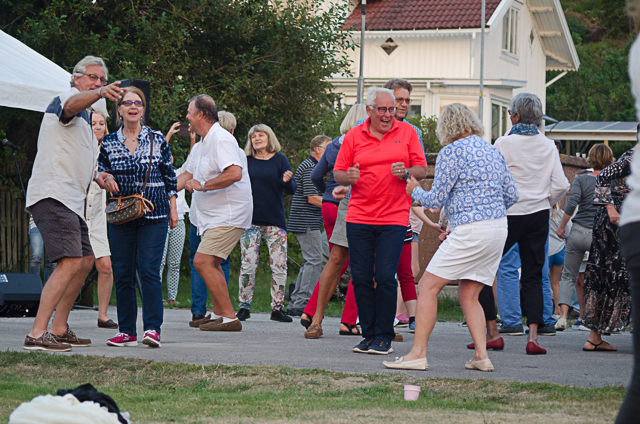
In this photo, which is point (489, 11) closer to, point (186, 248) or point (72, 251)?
point (186, 248)

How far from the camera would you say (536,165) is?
25.6ft

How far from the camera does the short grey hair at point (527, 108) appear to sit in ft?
25.1

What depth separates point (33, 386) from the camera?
5.34m

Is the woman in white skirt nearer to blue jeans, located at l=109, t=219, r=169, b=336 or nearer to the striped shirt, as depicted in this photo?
blue jeans, located at l=109, t=219, r=169, b=336

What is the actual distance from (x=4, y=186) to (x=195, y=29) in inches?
171

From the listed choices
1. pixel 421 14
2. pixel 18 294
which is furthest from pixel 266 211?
pixel 421 14

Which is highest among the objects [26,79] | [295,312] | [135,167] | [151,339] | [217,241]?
[26,79]

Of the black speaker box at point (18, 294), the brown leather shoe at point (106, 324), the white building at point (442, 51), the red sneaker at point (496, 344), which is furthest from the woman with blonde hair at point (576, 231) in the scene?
the white building at point (442, 51)

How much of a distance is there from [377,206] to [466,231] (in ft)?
3.47

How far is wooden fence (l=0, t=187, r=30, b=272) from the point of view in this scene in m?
14.4

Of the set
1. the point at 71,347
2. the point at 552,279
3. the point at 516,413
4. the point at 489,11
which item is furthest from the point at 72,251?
the point at 489,11

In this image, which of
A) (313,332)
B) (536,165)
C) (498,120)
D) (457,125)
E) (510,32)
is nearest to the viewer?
(457,125)

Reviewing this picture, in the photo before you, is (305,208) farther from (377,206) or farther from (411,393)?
(411,393)

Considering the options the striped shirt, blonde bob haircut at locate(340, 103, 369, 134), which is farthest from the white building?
blonde bob haircut at locate(340, 103, 369, 134)
